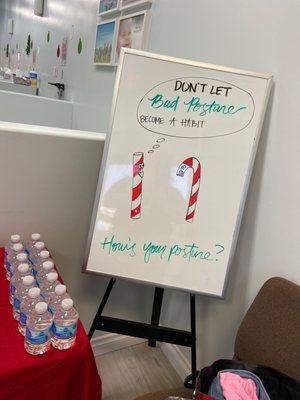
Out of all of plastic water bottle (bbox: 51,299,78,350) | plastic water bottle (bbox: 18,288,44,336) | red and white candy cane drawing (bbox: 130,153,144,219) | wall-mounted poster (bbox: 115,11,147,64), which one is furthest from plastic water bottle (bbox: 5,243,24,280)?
wall-mounted poster (bbox: 115,11,147,64)

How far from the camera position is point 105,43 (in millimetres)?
2436

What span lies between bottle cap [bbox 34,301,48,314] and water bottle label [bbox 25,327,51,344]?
0.05 m

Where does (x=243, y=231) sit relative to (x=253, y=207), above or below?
below

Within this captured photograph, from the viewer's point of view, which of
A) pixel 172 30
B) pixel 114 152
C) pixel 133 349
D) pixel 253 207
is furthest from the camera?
pixel 133 349

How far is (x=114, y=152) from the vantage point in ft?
4.14

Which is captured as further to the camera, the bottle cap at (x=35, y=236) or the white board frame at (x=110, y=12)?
the white board frame at (x=110, y=12)

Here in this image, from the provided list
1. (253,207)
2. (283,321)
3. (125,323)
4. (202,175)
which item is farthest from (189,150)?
(125,323)

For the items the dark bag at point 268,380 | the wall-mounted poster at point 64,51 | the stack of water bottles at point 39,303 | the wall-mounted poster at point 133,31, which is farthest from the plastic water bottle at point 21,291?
the wall-mounted poster at point 64,51

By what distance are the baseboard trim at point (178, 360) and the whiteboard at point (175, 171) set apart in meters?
0.74

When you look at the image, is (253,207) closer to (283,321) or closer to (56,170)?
(283,321)

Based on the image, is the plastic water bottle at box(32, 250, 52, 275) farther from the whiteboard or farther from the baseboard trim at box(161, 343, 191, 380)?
the baseboard trim at box(161, 343, 191, 380)

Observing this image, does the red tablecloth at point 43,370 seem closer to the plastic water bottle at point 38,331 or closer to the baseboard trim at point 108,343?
the plastic water bottle at point 38,331

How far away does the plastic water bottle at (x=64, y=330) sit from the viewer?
910mm

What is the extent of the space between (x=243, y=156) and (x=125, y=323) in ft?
2.95
